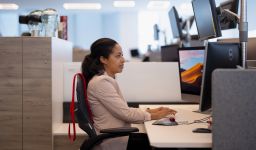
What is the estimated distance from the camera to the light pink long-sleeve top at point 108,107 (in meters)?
2.25

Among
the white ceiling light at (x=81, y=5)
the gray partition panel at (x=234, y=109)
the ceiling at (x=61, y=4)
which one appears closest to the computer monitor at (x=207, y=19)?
the gray partition panel at (x=234, y=109)

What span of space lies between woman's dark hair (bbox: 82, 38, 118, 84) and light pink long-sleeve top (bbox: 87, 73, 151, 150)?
59 millimetres

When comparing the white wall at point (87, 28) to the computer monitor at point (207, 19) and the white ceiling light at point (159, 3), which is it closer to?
the white ceiling light at point (159, 3)

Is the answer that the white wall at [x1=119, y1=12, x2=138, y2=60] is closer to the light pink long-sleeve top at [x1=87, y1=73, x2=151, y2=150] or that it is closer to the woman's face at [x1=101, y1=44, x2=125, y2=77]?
the woman's face at [x1=101, y1=44, x2=125, y2=77]

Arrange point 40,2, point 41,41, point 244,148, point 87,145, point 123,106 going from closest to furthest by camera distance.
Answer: point 244,148 < point 87,145 < point 123,106 < point 41,41 < point 40,2

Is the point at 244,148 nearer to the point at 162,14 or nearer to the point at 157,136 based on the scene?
the point at 157,136

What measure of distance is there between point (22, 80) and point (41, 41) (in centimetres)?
37

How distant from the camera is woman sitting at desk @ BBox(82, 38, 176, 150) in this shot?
7.38ft

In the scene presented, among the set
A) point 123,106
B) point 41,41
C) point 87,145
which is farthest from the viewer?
point 41,41

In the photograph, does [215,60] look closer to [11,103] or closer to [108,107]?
[108,107]

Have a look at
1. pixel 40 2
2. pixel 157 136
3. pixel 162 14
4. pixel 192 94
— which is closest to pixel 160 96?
pixel 192 94

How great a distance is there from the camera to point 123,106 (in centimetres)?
226

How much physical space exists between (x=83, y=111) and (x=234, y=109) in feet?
3.01

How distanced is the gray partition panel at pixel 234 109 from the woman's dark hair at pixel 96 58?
1021 mm
